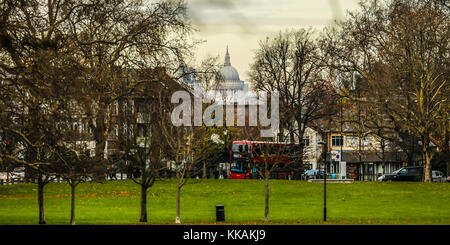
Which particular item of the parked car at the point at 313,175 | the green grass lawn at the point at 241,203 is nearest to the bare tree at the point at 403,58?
the green grass lawn at the point at 241,203

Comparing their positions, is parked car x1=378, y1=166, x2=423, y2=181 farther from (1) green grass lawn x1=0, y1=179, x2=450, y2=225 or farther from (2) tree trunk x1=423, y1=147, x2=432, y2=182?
(1) green grass lawn x1=0, y1=179, x2=450, y2=225

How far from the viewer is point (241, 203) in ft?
139

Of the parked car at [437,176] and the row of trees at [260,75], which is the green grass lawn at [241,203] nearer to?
the row of trees at [260,75]

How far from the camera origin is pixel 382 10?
184 ft

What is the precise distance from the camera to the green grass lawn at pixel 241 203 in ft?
110

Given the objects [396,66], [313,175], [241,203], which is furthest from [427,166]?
[313,175]

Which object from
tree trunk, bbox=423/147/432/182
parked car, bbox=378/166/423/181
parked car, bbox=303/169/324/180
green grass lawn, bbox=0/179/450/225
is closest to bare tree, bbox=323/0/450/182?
tree trunk, bbox=423/147/432/182

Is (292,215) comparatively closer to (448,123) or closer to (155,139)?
(155,139)

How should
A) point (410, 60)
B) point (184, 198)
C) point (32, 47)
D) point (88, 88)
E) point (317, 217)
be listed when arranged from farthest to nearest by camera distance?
point (410, 60)
point (184, 198)
point (317, 217)
point (88, 88)
point (32, 47)

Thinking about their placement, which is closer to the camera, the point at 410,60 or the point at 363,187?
the point at 363,187

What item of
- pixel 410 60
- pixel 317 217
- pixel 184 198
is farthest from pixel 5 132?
pixel 410 60

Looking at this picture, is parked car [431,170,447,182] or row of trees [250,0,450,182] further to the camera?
parked car [431,170,447,182]

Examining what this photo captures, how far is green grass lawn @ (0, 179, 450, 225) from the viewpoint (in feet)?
110
